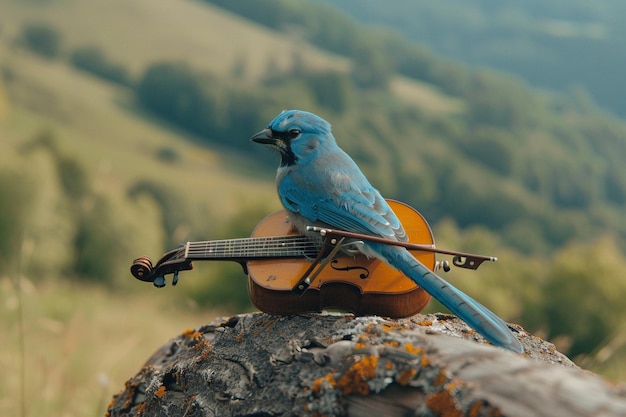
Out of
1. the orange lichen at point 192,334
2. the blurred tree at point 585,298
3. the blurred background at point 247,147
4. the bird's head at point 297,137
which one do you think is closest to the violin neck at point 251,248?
the orange lichen at point 192,334

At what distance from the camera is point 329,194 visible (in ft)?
17.5

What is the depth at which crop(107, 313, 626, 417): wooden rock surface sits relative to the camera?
331 cm

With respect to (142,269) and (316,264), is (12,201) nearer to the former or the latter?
(142,269)

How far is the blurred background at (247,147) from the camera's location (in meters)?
32.3

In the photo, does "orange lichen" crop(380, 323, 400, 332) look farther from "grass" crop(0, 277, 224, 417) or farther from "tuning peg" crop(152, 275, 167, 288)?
"grass" crop(0, 277, 224, 417)

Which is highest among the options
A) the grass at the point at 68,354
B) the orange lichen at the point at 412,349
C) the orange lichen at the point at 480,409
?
the orange lichen at the point at 412,349

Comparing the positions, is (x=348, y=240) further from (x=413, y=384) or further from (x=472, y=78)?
(x=472, y=78)

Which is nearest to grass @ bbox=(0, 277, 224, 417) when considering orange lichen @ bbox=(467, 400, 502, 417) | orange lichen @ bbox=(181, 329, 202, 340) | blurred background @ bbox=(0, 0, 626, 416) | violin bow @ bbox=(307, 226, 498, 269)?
blurred background @ bbox=(0, 0, 626, 416)

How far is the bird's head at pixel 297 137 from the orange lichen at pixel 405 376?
2.42 meters

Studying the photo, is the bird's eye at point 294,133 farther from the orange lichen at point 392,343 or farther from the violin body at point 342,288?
the orange lichen at point 392,343

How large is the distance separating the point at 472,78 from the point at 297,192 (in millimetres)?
161233

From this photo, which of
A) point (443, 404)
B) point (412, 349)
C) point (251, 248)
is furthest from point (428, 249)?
point (443, 404)

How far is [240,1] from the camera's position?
168m

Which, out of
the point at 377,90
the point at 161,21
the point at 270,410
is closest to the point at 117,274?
the point at 270,410
